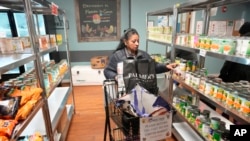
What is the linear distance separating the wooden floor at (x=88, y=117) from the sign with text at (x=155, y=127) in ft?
4.82

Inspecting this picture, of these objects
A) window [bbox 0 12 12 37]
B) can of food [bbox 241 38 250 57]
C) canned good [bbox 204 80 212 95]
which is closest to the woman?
canned good [bbox 204 80 212 95]

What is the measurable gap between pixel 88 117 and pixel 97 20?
286 centimetres

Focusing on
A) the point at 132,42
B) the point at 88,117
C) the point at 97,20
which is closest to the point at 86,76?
the point at 97,20

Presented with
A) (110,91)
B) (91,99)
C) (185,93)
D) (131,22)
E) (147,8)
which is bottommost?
(91,99)

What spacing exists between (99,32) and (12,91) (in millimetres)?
3771

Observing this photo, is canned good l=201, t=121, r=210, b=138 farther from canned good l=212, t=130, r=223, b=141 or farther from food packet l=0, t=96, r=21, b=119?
food packet l=0, t=96, r=21, b=119

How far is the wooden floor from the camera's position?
263cm

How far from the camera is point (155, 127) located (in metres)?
1.17

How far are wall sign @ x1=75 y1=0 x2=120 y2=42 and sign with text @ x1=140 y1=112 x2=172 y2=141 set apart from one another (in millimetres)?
4053

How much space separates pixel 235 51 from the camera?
1.38 meters

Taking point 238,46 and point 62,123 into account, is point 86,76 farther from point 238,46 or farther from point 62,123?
point 238,46

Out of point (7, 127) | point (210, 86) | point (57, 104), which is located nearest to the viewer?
point (7, 127)

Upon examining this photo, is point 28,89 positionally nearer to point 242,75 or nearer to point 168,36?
point 168,36


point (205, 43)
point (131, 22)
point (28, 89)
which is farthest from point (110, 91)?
point (131, 22)
